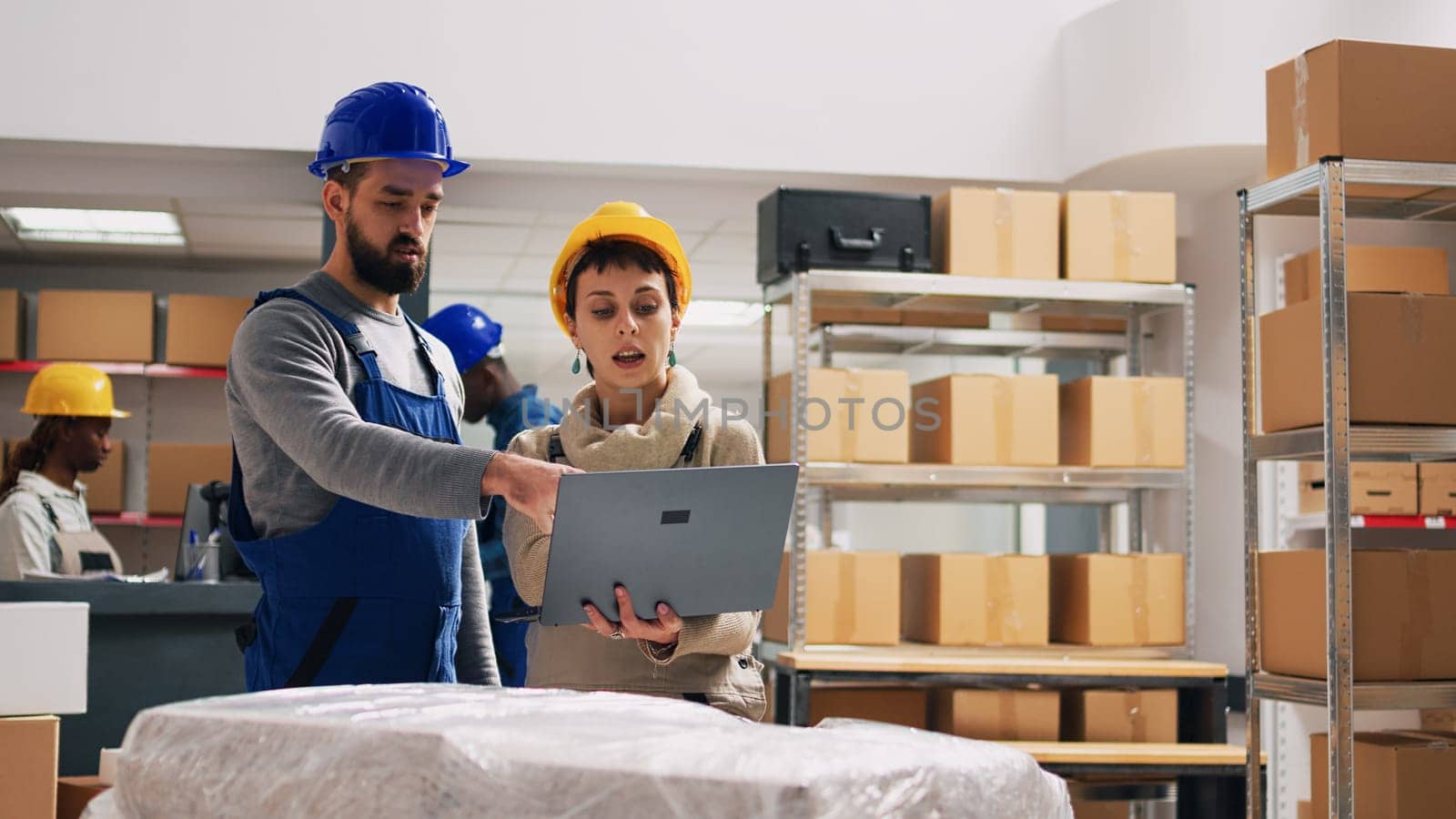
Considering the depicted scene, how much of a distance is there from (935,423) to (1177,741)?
1245mm

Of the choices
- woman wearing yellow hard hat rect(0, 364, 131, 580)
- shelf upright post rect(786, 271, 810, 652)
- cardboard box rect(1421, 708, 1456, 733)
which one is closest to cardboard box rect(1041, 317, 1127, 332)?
shelf upright post rect(786, 271, 810, 652)

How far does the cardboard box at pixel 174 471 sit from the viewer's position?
7.22m

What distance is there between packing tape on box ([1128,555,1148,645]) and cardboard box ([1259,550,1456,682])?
4.67 ft

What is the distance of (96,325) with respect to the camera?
7172 millimetres

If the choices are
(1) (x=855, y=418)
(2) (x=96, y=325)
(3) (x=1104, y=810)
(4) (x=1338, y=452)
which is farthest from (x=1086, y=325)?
(2) (x=96, y=325)

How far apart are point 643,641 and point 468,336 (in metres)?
2.60

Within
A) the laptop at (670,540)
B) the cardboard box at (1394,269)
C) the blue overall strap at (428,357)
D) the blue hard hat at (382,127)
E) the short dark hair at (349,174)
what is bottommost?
the laptop at (670,540)

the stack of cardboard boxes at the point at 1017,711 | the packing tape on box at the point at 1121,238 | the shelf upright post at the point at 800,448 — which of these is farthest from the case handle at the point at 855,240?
the stack of cardboard boxes at the point at 1017,711

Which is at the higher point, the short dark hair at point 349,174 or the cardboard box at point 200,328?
the cardboard box at point 200,328

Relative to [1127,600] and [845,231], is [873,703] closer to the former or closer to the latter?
[1127,600]

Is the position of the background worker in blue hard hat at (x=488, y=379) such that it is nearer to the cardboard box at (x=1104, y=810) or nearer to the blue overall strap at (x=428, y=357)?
the blue overall strap at (x=428, y=357)

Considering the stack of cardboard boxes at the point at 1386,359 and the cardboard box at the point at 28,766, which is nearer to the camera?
the cardboard box at the point at 28,766

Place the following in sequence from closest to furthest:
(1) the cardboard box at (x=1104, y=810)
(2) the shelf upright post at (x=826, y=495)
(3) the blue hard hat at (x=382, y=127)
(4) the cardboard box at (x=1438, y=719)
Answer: (3) the blue hard hat at (x=382, y=127) → (4) the cardboard box at (x=1438, y=719) → (1) the cardboard box at (x=1104, y=810) → (2) the shelf upright post at (x=826, y=495)

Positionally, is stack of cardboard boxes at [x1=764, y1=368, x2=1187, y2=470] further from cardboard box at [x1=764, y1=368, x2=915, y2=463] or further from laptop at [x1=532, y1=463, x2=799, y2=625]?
laptop at [x1=532, y1=463, x2=799, y2=625]
